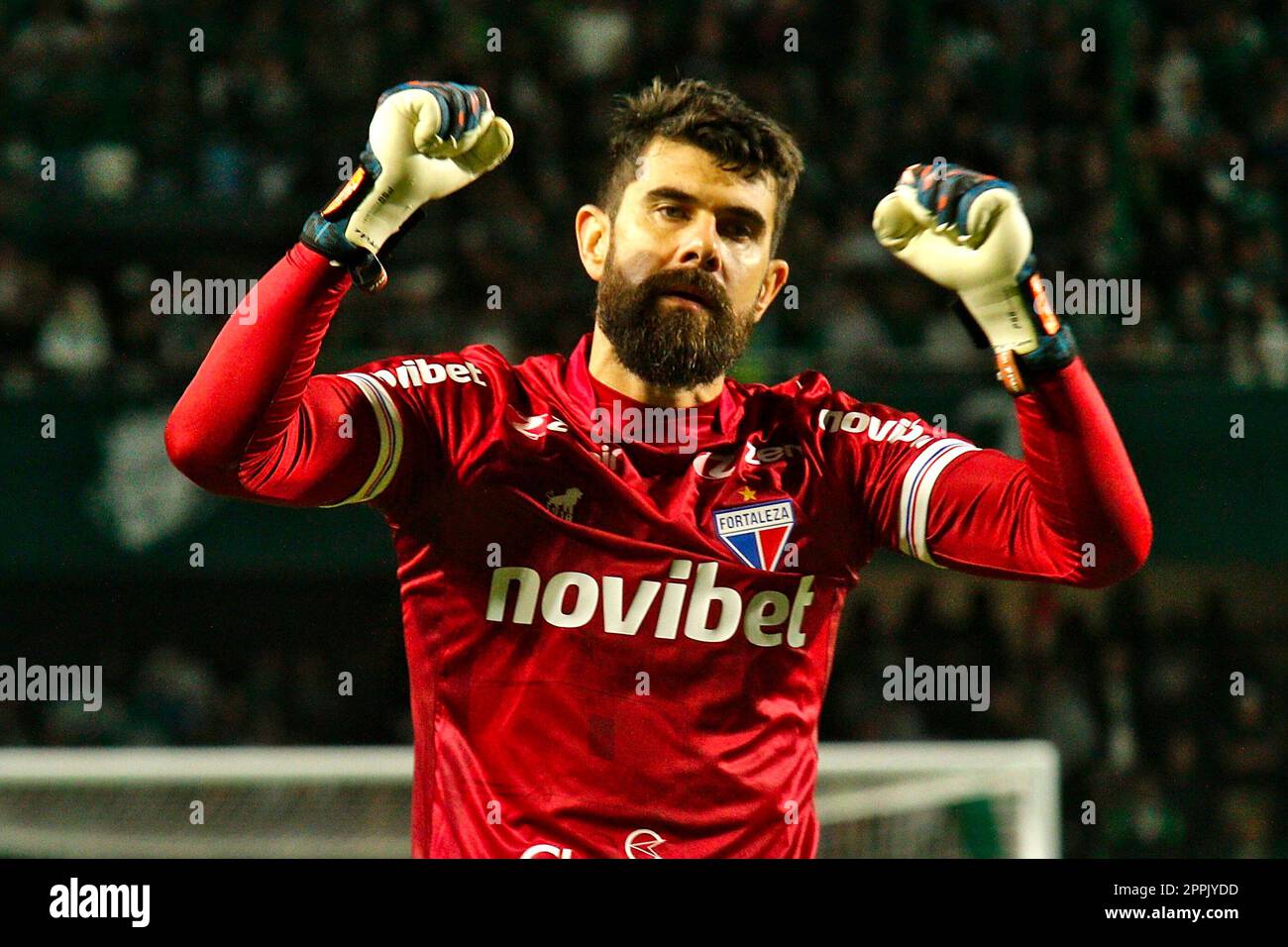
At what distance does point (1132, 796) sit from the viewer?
830 cm

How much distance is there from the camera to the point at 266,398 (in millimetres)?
2508

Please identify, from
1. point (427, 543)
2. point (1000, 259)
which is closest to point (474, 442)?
point (427, 543)

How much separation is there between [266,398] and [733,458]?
0.93 metres

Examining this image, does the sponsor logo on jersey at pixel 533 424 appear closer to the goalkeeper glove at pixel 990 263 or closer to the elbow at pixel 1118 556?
the goalkeeper glove at pixel 990 263

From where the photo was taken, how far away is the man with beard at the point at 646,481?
2.66m

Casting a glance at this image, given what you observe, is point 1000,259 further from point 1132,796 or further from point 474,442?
point 1132,796

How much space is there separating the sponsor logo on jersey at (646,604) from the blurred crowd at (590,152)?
533 cm

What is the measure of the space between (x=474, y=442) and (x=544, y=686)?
0.45 m

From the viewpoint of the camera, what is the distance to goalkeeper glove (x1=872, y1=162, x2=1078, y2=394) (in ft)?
8.76

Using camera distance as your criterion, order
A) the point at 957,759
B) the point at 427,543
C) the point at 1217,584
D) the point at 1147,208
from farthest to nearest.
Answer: the point at 1217,584
the point at 1147,208
the point at 957,759
the point at 427,543

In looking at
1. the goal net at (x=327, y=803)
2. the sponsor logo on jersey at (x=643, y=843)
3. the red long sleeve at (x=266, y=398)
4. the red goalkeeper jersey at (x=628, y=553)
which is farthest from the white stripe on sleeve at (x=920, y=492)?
the goal net at (x=327, y=803)

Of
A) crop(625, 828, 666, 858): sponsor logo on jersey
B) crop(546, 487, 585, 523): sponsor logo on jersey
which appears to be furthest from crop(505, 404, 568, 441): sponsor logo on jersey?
crop(625, 828, 666, 858): sponsor logo on jersey

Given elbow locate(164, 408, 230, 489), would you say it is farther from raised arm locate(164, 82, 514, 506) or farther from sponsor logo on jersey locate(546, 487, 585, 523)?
sponsor logo on jersey locate(546, 487, 585, 523)

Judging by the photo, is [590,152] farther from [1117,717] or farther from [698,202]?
[698,202]
